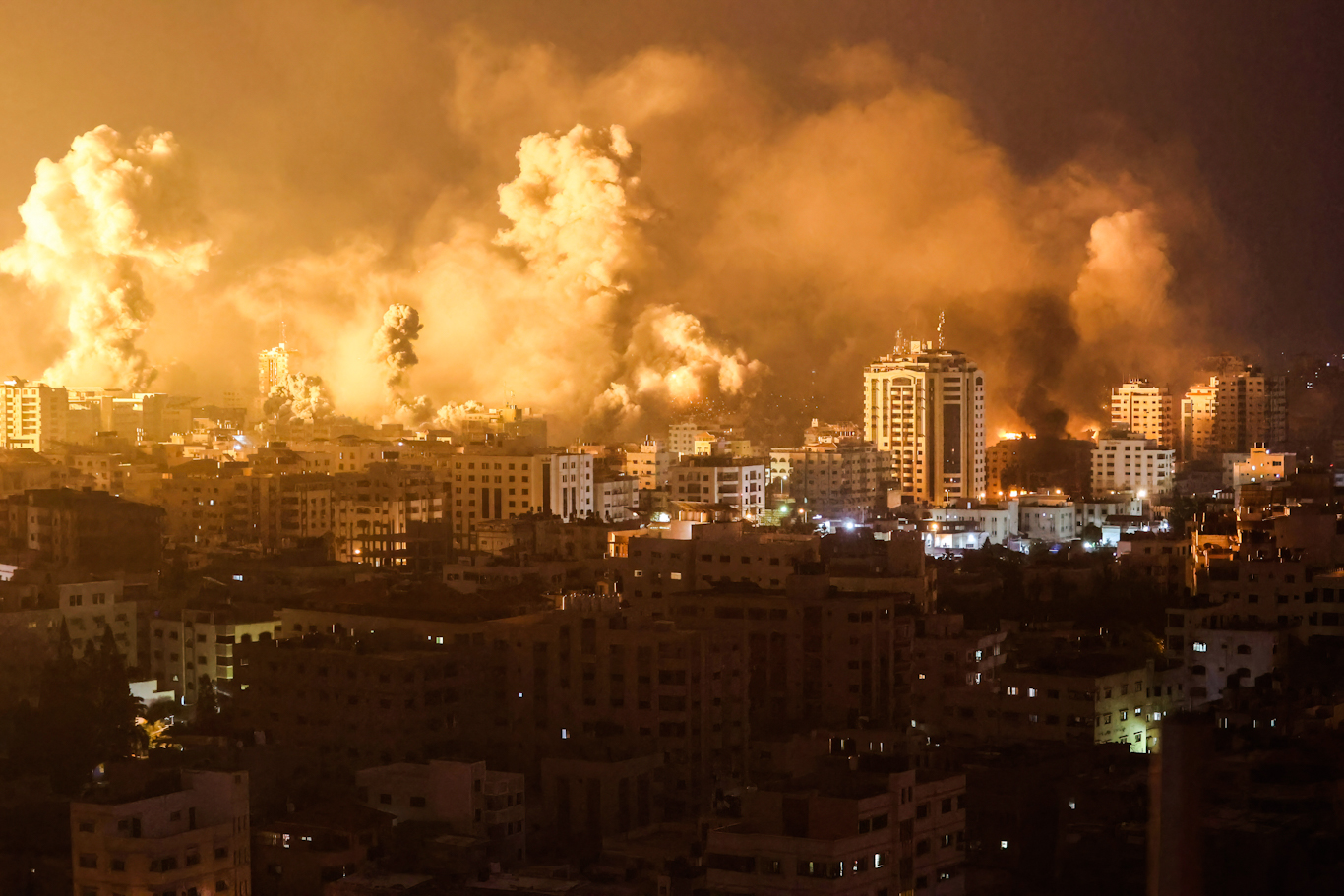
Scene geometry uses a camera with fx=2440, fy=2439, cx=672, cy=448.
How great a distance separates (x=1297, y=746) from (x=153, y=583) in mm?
11126

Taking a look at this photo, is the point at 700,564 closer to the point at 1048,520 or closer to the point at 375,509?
the point at 375,509

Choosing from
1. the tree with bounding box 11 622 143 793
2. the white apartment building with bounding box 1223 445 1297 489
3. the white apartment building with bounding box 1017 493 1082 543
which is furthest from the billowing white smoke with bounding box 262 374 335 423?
the tree with bounding box 11 622 143 793

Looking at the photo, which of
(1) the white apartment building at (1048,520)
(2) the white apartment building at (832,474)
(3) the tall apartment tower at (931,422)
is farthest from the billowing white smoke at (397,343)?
(1) the white apartment building at (1048,520)

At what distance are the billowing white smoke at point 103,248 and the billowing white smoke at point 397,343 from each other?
10.0 feet

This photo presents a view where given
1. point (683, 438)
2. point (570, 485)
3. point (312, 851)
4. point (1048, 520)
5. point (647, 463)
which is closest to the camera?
point (312, 851)

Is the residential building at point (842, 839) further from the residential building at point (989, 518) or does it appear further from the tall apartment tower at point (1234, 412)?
the tall apartment tower at point (1234, 412)

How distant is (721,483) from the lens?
3259 cm

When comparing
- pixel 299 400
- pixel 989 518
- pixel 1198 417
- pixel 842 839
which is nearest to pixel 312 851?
pixel 842 839

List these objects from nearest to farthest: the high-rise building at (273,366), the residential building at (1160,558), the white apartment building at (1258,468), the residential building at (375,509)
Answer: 1. the residential building at (1160,558)
2. the residential building at (375,509)
3. the white apartment building at (1258,468)
4. the high-rise building at (273,366)

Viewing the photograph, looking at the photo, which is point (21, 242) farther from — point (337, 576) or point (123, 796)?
point (123, 796)

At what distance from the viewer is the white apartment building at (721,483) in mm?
32500

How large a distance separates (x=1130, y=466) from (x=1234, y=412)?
723cm

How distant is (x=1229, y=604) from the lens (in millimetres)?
20672

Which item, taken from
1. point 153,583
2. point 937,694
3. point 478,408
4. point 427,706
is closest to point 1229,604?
point 937,694
